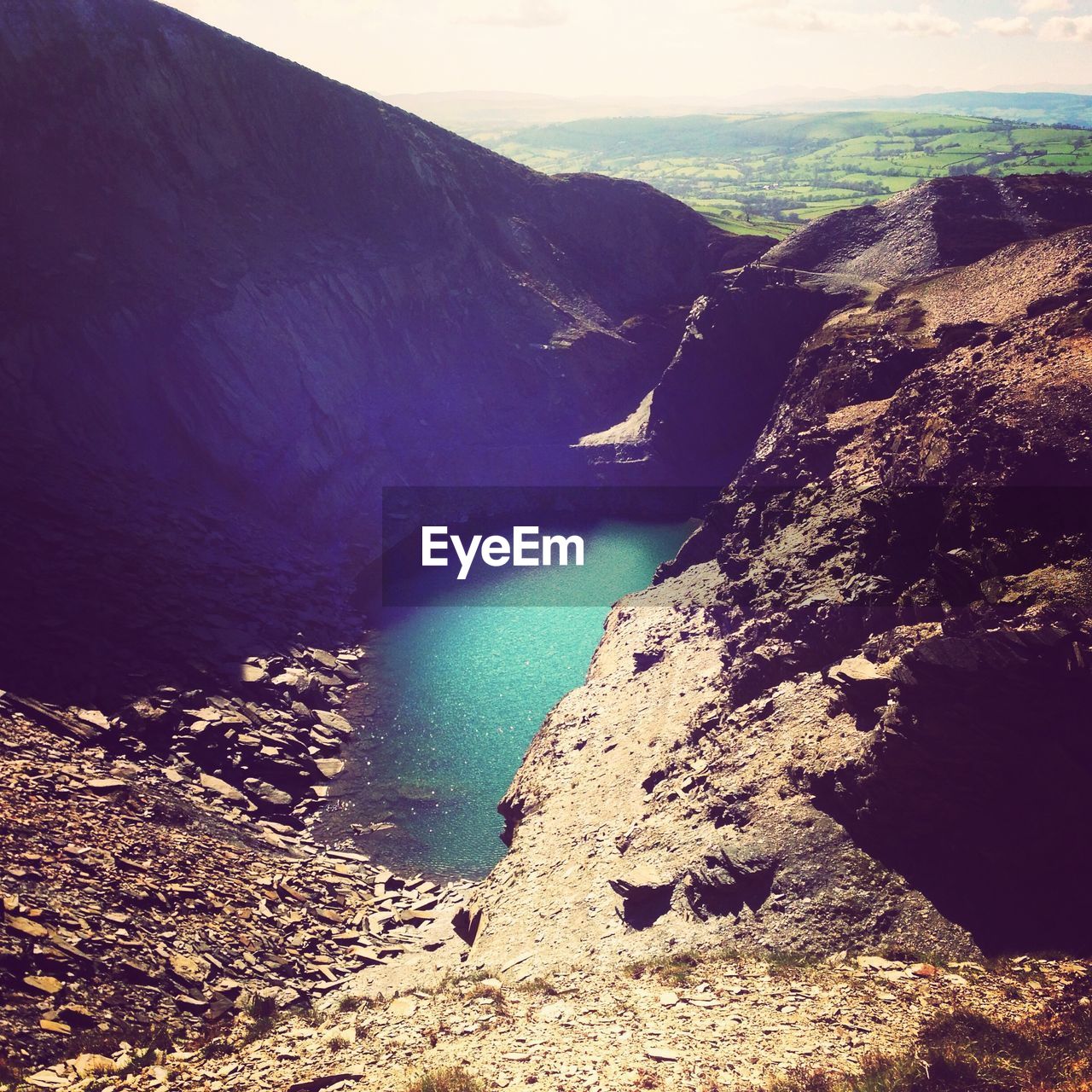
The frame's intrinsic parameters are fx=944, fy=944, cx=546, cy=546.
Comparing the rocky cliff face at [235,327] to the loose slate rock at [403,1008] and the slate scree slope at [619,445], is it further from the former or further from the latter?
the loose slate rock at [403,1008]

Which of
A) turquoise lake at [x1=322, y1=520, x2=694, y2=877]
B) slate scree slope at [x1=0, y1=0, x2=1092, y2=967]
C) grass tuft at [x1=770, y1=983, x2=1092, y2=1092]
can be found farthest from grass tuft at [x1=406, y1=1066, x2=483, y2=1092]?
turquoise lake at [x1=322, y1=520, x2=694, y2=877]

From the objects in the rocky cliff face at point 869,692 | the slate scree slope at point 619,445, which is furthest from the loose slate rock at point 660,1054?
the slate scree slope at point 619,445

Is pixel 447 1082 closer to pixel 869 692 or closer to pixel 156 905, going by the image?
pixel 156 905

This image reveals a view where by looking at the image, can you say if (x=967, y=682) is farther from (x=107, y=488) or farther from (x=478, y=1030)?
(x=107, y=488)

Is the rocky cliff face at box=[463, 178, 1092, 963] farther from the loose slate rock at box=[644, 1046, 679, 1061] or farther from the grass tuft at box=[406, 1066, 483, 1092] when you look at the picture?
the grass tuft at box=[406, 1066, 483, 1092]

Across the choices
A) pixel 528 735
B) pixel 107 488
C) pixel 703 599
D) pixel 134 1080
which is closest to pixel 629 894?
pixel 134 1080

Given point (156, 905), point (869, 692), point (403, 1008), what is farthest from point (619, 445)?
point (403, 1008)

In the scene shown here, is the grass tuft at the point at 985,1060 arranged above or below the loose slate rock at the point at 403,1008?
above
